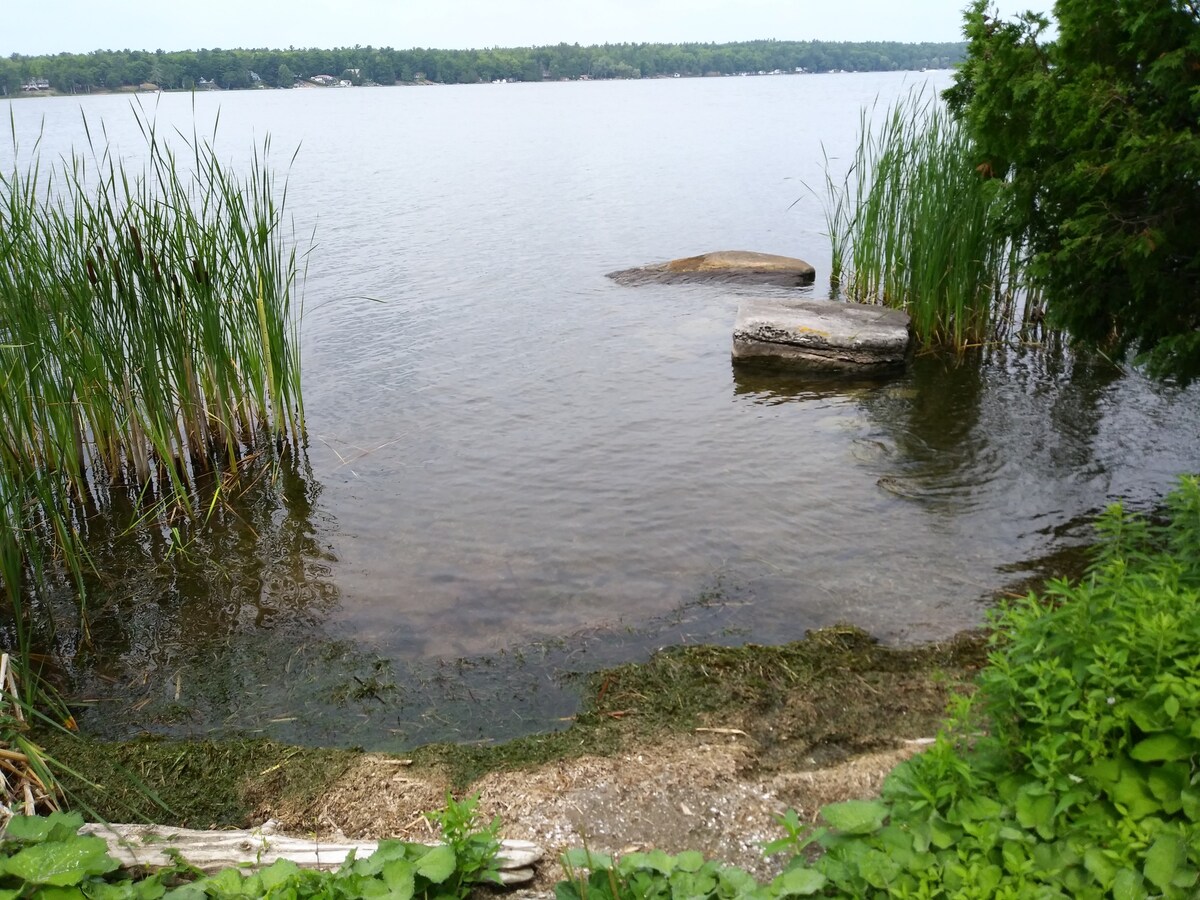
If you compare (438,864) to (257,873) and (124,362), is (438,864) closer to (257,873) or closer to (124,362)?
(257,873)

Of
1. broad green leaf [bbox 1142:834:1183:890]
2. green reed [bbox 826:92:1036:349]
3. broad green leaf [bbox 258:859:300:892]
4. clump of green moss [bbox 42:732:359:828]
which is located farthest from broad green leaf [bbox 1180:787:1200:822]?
green reed [bbox 826:92:1036:349]

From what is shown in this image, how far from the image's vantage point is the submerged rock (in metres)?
11.4

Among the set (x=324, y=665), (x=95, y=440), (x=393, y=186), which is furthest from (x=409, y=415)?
(x=393, y=186)

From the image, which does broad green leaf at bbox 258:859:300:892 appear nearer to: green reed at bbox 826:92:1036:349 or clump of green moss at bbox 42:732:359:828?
clump of green moss at bbox 42:732:359:828

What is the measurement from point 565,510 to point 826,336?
3.42 meters

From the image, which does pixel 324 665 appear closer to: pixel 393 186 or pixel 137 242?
pixel 137 242

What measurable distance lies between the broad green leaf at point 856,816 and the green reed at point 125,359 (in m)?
3.55

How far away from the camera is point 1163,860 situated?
2.04 m

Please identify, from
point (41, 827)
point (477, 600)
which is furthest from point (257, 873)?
point (477, 600)

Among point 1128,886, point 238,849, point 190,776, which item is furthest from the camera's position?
point 190,776

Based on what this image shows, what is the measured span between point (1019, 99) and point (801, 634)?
3063 millimetres

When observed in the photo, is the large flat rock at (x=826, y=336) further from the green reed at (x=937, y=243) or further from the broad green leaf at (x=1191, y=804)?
the broad green leaf at (x=1191, y=804)

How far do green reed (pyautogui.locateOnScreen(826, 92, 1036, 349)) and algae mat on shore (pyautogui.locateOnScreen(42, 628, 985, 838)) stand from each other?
182 inches

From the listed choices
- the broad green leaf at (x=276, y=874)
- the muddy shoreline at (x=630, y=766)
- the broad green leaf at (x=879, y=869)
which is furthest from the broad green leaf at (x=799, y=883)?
the broad green leaf at (x=276, y=874)
